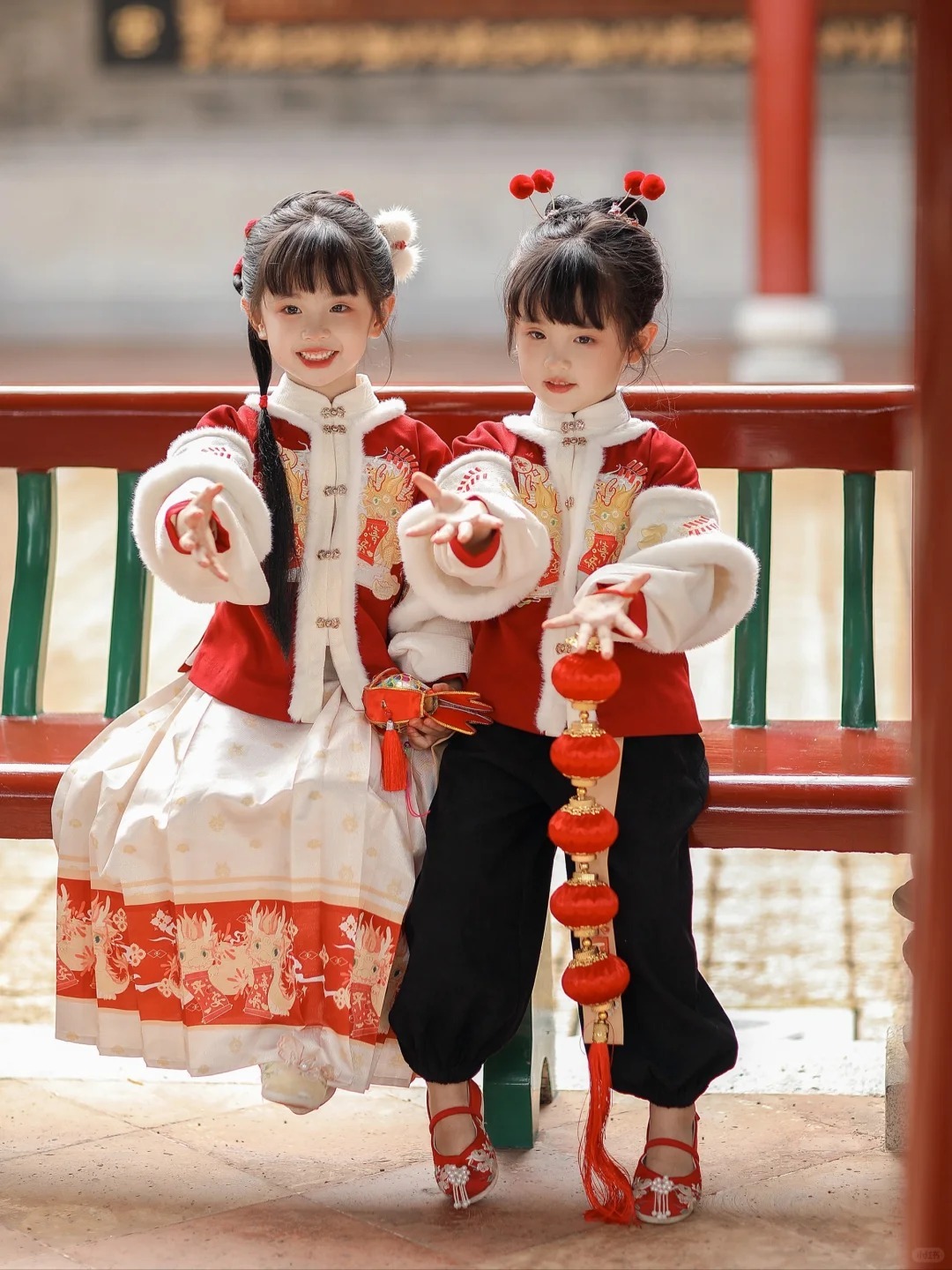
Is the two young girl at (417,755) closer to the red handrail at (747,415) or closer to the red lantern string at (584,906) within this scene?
the red lantern string at (584,906)

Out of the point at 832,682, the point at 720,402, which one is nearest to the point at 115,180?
the point at 832,682

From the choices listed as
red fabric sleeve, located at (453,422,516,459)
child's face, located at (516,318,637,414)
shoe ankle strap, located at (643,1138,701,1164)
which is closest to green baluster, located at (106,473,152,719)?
red fabric sleeve, located at (453,422,516,459)

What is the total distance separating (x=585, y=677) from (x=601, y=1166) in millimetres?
494

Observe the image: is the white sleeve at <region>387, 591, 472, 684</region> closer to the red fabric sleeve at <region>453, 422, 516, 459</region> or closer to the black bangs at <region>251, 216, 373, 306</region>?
the red fabric sleeve at <region>453, 422, 516, 459</region>

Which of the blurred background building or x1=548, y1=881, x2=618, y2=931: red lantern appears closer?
x1=548, y1=881, x2=618, y2=931: red lantern

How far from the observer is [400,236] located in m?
1.80

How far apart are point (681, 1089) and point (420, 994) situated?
0.28m

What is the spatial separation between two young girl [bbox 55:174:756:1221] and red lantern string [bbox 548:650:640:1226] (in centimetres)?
4

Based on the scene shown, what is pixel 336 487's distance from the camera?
5.73 feet

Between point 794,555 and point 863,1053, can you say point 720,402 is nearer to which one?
point 863,1053

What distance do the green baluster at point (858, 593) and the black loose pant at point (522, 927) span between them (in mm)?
489

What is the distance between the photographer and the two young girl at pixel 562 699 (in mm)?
1588

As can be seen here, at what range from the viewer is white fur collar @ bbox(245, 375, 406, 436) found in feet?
5.79

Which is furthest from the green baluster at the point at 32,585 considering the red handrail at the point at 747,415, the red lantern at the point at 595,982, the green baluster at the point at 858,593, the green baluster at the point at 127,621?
the green baluster at the point at 858,593
